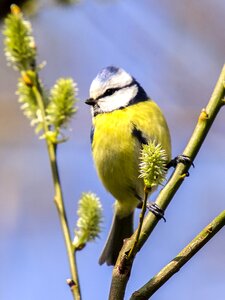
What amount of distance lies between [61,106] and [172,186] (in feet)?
0.94

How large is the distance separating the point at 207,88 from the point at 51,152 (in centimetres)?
178

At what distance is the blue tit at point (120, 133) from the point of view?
2.25 meters

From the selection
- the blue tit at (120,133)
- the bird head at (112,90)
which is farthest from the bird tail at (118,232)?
the bird head at (112,90)

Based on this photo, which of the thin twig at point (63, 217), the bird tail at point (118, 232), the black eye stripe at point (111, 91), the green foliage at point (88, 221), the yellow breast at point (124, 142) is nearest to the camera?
the thin twig at point (63, 217)

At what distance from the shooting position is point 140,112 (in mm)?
2357

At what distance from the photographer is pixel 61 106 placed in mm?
1205

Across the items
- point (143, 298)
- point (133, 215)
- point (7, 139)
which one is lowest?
point (143, 298)

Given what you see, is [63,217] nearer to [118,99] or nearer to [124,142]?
[124,142]

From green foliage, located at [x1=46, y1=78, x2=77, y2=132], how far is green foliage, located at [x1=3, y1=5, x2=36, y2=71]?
8 cm

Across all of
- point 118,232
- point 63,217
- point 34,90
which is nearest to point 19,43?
point 34,90

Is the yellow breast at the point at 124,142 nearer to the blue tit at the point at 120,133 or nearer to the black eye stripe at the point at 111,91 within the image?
the blue tit at the point at 120,133

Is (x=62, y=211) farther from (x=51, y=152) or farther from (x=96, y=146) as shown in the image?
(x=96, y=146)

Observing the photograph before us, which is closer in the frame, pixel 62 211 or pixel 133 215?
pixel 62 211

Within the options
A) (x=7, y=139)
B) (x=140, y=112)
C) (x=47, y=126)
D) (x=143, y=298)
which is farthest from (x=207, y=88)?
(x=143, y=298)
